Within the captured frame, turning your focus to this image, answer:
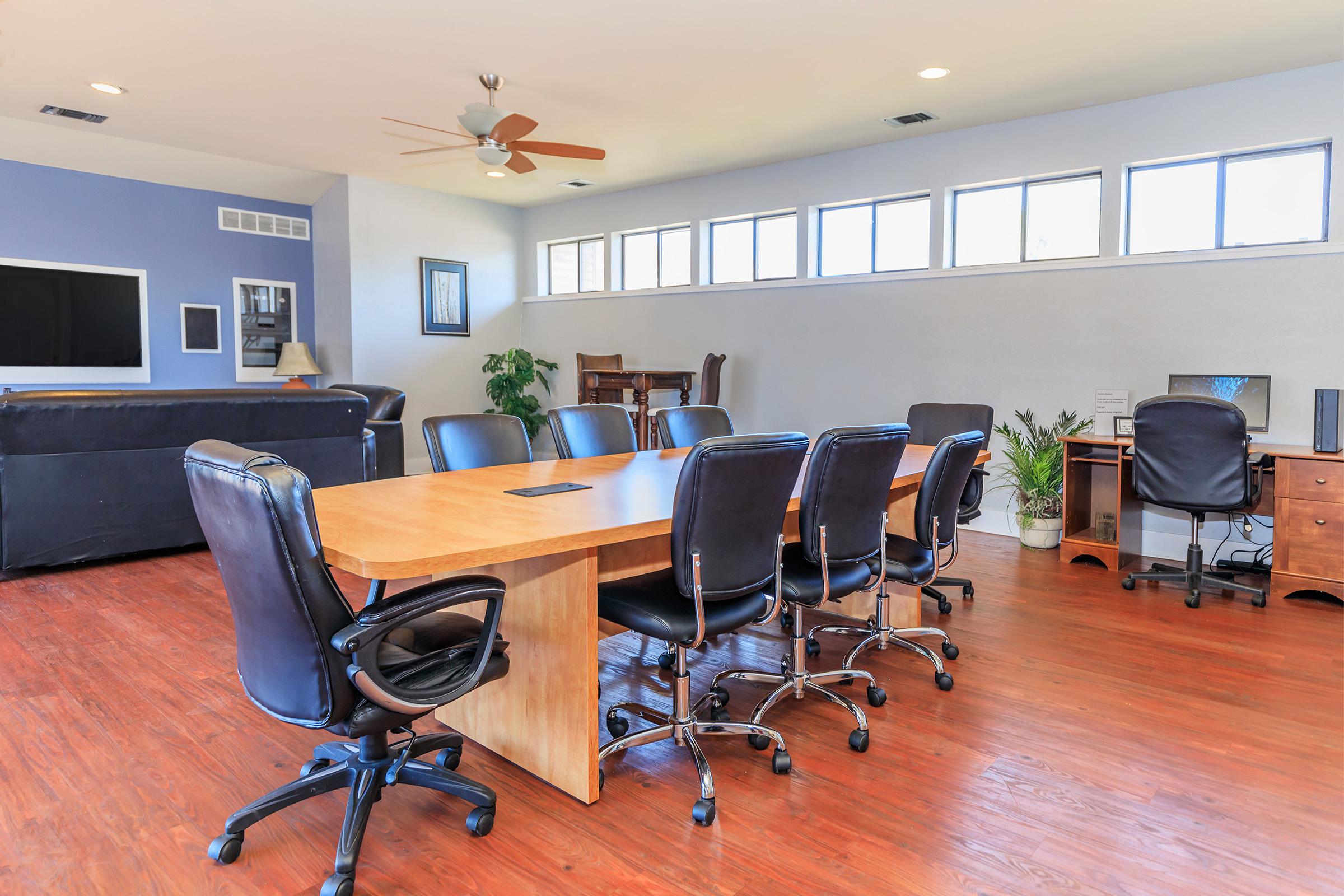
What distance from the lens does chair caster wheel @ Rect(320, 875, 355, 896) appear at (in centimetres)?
164

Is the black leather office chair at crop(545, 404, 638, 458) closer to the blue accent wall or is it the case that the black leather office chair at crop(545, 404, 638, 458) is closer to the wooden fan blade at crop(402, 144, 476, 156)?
the wooden fan blade at crop(402, 144, 476, 156)

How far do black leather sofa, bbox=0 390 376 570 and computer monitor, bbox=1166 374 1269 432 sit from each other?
5.10 m

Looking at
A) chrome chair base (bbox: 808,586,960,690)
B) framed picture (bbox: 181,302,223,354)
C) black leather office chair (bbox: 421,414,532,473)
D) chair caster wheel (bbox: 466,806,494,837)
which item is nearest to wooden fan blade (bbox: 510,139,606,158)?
black leather office chair (bbox: 421,414,532,473)

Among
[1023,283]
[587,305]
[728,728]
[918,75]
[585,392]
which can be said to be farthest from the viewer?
[587,305]

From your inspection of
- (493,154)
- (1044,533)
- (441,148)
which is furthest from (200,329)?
(1044,533)

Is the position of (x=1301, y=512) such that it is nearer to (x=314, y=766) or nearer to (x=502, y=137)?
(x=314, y=766)

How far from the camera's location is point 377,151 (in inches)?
260

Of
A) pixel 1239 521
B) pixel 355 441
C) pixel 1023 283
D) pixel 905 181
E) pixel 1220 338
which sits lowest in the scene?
pixel 1239 521

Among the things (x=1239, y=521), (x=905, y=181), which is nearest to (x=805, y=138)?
(x=905, y=181)

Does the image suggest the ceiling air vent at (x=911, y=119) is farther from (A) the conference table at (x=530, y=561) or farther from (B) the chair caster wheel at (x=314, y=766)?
(B) the chair caster wheel at (x=314, y=766)

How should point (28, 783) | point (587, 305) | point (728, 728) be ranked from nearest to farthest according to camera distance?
1. point (28, 783)
2. point (728, 728)
3. point (587, 305)

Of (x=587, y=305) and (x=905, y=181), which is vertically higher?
(x=905, y=181)

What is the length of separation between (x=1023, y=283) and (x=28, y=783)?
225 inches

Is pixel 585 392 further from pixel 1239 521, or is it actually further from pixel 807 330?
pixel 1239 521
